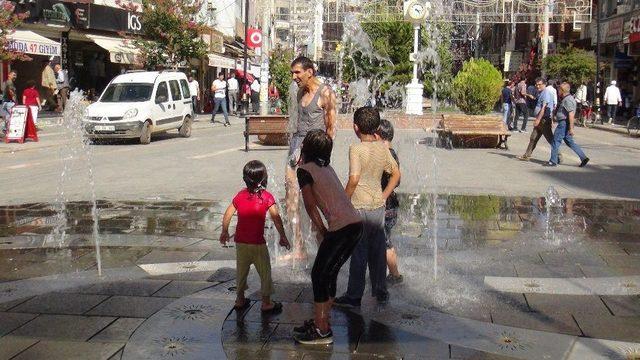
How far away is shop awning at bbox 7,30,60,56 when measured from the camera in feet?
80.6

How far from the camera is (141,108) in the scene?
66.5 feet

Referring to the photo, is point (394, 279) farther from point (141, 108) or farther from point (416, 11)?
point (416, 11)

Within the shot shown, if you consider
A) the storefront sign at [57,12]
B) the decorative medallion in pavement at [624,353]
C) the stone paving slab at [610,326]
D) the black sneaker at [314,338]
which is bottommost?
the stone paving slab at [610,326]

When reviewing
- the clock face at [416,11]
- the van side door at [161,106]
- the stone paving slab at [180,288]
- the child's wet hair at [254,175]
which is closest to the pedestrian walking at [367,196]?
the child's wet hair at [254,175]

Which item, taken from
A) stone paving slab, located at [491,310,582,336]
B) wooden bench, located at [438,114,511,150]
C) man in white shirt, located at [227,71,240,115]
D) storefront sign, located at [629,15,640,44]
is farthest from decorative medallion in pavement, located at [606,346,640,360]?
storefront sign, located at [629,15,640,44]

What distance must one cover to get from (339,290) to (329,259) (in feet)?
4.40

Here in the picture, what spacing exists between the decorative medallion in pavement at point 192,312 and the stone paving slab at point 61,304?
64cm

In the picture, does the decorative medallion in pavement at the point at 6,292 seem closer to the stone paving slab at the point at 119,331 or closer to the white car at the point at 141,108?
the stone paving slab at the point at 119,331

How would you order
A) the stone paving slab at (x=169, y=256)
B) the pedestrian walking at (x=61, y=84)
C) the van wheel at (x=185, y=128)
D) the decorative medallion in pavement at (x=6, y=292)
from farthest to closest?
the pedestrian walking at (x=61, y=84)
the van wheel at (x=185, y=128)
the stone paving slab at (x=169, y=256)
the decorative medallion in pavement at (x=6, y=292)

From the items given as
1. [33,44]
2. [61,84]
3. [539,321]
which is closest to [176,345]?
[539,321]

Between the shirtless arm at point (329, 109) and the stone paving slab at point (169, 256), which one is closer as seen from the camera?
the shirtless arm at point (329, 109)

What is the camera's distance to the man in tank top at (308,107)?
21.4ft

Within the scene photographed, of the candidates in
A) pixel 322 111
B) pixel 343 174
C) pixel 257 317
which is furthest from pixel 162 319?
pixel 343 174

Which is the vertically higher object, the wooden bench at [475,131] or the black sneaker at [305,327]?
the wooden bench at [475,131]
